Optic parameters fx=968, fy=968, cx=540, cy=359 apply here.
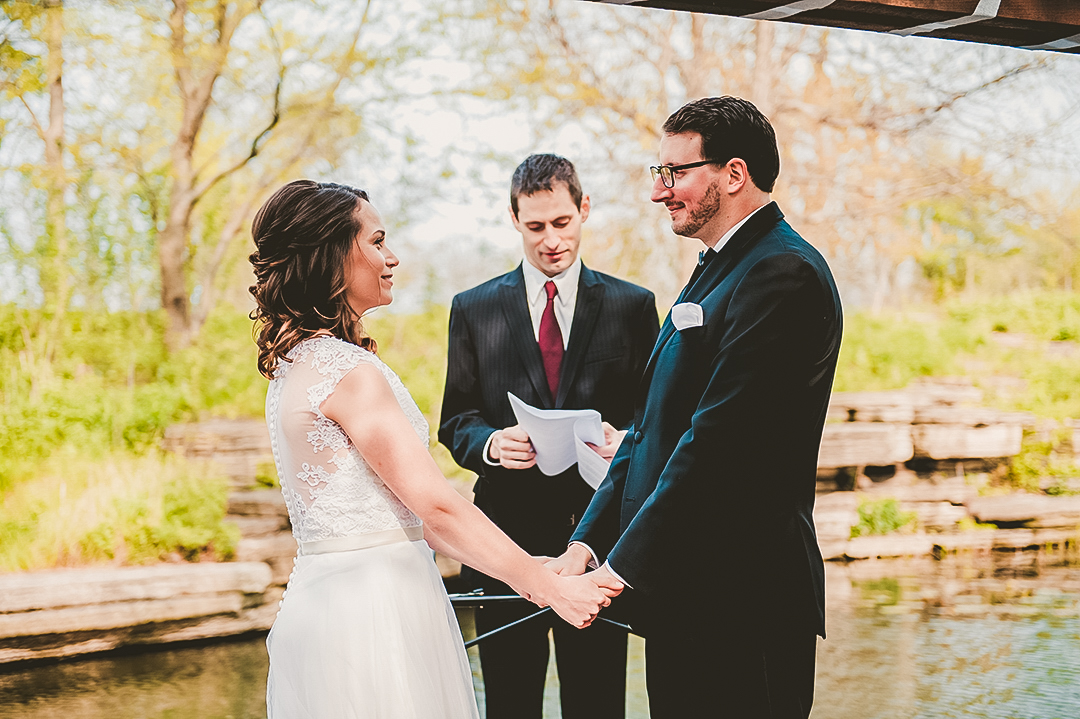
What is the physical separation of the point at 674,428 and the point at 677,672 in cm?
52

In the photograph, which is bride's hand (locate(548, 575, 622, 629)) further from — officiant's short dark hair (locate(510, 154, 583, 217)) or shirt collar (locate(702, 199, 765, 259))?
officiant's short dark hair (locate(510, 154, 583, 217))

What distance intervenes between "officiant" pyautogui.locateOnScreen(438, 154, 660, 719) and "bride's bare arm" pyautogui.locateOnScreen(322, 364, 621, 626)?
780mm

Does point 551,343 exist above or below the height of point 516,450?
above

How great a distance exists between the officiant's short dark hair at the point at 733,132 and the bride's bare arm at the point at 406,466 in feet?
2.89

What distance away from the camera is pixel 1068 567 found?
24.5ft

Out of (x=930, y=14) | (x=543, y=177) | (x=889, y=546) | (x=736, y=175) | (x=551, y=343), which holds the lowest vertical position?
(x=889, y=546)

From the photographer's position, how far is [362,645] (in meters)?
1.91

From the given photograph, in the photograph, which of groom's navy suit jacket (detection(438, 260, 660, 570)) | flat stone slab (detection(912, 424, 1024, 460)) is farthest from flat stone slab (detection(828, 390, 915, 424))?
groom's navy suit jacket (detection(438, 260, 660, 570))

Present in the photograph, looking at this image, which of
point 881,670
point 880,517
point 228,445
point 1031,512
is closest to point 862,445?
point 880,517

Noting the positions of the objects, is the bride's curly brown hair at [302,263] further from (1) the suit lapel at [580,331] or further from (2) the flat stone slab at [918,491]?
(2) the flat stone slab at [918,491]

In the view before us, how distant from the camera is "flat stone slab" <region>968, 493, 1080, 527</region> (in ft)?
26.7

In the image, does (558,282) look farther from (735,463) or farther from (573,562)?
(735,463)

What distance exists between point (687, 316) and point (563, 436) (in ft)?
2.28

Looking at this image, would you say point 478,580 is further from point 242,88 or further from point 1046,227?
point 1046,227
